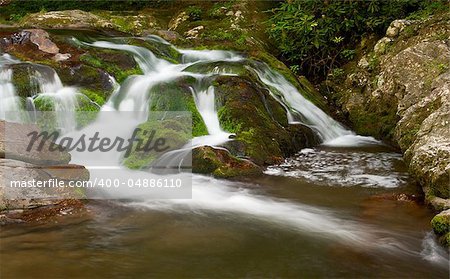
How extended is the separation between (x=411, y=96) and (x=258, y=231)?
5.16 metres

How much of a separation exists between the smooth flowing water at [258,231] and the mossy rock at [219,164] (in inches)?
7.6

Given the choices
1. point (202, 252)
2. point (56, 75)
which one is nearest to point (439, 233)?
point (202, 252)

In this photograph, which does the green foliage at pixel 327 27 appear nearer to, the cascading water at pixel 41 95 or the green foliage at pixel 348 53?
the green foliage at pixel 348 53

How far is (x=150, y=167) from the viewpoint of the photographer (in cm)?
638

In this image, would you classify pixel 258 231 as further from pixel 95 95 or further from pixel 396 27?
pixel 396 27

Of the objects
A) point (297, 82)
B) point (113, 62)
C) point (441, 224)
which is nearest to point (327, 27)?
point (297, 82)

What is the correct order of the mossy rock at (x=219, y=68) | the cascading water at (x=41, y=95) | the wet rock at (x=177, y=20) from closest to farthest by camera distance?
1. the cascading water at (x=41, y=95)
2. the mossy rock at (x=219, y=68)
3. the wet rock at (x=177, y=20)

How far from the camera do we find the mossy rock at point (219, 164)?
6.22 m

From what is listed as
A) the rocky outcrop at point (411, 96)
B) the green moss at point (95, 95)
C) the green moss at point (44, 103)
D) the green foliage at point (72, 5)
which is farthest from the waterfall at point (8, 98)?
the green foliage at point (72, 5)

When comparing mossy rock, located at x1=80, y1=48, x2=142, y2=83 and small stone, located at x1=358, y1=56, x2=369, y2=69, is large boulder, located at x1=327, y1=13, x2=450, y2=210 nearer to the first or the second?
small stone, located at x1=358, y1=56, x2=369, y2=69

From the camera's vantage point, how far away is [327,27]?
11.7 m

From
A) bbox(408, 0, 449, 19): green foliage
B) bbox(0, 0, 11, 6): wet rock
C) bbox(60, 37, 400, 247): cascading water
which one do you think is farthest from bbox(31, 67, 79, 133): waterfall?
bbox(0, 0, 11, 6): wet rock

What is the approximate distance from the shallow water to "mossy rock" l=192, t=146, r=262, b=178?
25 cm

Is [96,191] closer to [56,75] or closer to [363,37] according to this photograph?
[56,75]
